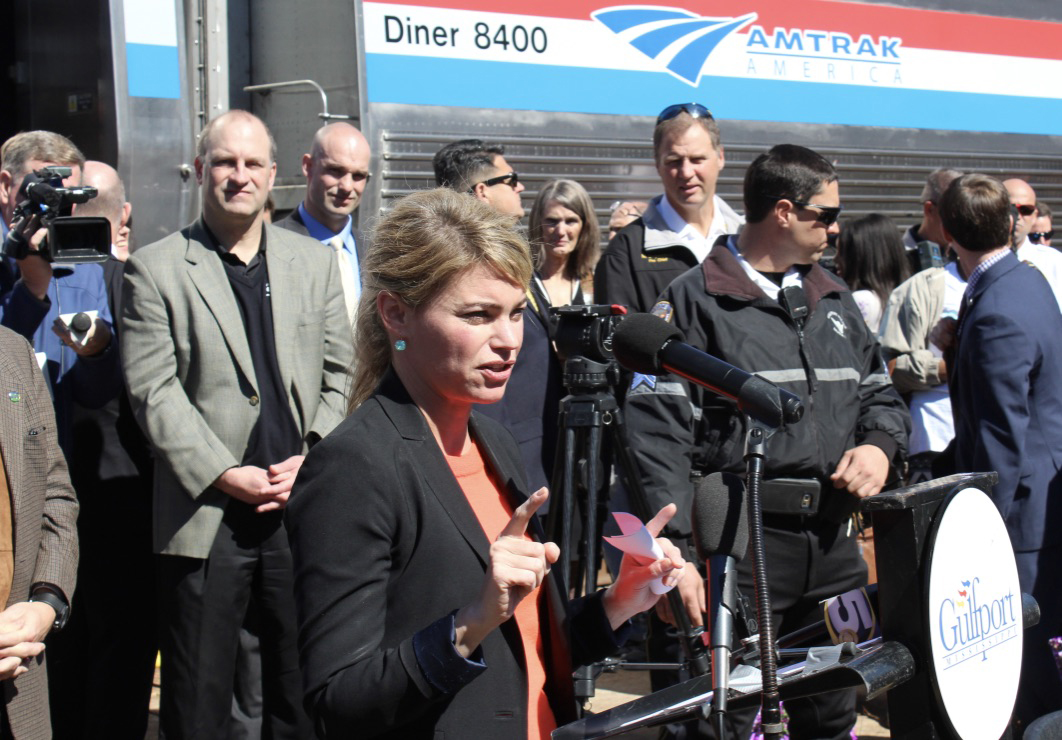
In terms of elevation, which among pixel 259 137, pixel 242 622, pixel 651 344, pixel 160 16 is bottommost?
pixel 242 622

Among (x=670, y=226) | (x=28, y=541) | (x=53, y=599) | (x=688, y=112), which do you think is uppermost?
(x=688, y=112)

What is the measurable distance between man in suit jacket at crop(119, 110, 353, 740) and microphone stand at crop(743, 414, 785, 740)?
1.79 meters

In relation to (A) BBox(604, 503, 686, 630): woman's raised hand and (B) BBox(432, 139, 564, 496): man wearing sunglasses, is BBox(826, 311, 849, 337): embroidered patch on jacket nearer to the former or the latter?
(B) BBox(432, 139, 564, 496): man wearing sunglasses

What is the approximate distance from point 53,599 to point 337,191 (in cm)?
219

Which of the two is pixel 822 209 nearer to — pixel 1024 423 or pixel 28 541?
pixel 1024 423

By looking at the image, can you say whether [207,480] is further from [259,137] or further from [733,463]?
[733,463]

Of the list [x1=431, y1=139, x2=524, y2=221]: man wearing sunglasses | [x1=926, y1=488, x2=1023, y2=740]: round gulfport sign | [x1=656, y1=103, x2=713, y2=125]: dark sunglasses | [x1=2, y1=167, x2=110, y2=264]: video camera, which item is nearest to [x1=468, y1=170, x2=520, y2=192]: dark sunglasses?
[x1=431, y1=139, x2=524, y2=221]: man wearing sunglasses

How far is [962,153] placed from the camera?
26.3ft

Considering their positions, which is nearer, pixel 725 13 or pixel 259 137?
pixel 259 137

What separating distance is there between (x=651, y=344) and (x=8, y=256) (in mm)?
2335

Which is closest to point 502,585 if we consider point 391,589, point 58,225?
point 391,589

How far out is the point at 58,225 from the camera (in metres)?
3.46

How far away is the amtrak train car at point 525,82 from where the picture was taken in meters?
5.50

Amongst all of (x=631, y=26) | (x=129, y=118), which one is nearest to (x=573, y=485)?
(x=129, y=118)
